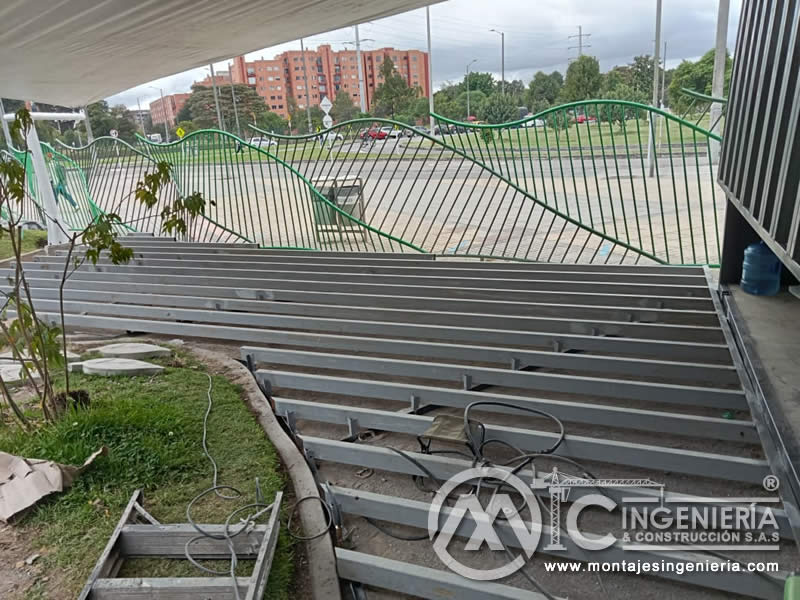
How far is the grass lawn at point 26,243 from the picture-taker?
11.0 m

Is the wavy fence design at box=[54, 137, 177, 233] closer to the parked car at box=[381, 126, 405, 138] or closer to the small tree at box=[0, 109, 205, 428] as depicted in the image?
the parked car at box=[381, 126, 405, 138]

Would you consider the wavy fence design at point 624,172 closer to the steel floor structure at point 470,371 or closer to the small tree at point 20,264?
the steel floor structure at point 470,371

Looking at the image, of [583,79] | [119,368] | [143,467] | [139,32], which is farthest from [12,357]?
[583,79]

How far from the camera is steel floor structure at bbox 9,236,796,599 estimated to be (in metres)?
2.33

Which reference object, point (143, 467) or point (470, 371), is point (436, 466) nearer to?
point (470, 371)

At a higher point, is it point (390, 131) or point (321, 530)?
point (390, 131)

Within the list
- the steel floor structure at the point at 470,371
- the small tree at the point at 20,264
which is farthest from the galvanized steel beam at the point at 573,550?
the small tree at the point at 20,264

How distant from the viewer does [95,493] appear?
2.80m

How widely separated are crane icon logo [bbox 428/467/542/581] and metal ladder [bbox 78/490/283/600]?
748mm

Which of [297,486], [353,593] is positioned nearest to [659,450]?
[353,593]

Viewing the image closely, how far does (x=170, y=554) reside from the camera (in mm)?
2371

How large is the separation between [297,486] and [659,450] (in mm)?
1848

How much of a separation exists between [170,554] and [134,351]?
105 inches

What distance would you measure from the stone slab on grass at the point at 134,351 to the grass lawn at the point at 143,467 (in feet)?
1.99
